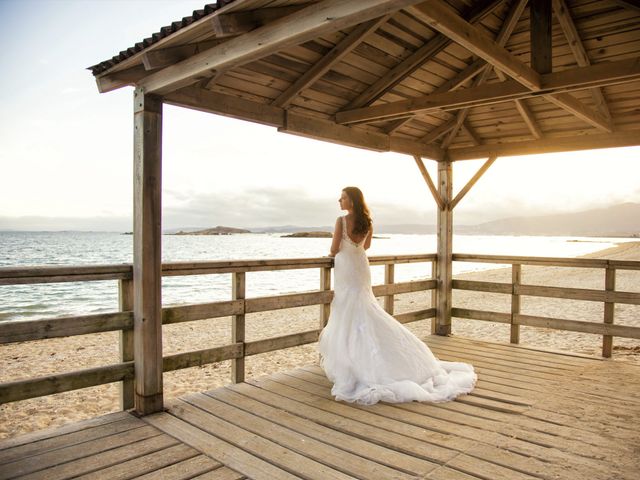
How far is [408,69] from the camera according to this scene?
4520 mm

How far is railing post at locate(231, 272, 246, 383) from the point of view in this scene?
4.09 m

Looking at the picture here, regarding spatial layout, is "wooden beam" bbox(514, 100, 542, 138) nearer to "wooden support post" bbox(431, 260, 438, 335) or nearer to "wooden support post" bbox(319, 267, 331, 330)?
"wooden support post" bbox(431, 260, 438, 335)

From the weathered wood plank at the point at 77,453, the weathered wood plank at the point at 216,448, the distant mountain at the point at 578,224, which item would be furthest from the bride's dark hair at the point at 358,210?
the distant mountain at the point at 578,224

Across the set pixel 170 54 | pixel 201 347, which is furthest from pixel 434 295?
pixel 201 347

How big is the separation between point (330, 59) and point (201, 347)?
687 centimetres

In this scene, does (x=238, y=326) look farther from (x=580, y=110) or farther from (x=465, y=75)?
(x=580, y=110)

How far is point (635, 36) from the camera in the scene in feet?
12.9

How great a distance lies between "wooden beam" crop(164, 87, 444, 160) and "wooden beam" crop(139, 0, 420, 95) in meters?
0.31

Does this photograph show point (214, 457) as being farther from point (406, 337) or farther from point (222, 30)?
point (222, 30)

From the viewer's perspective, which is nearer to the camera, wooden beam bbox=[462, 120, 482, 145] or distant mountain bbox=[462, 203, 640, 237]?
wooden beam bbox=[462, 120, 482, 145]

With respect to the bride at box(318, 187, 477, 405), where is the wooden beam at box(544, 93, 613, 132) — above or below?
above

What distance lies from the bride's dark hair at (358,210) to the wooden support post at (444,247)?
98.5 inches

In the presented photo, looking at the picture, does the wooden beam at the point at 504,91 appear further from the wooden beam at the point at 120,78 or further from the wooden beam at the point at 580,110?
the wooden beam at the point at 120,78

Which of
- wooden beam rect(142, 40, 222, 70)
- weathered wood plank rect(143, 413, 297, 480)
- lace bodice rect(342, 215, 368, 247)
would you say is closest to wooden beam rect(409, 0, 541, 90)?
wooden beam rect(142, 40, 222, 70)
